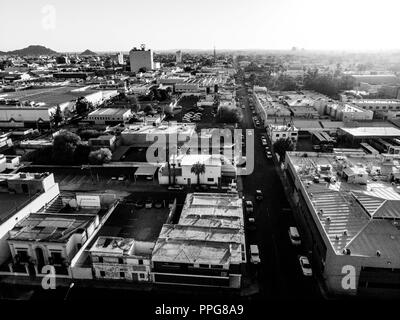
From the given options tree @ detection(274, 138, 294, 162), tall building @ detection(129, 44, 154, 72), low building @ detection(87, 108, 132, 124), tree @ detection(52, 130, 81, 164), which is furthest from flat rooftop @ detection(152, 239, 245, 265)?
tall building @ detection(129, 44, 154, 72)

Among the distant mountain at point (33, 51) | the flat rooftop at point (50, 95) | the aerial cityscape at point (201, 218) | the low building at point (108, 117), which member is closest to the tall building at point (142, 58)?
the flat rooftop at point (50, 95)

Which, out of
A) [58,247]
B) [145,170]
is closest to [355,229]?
[58,247]

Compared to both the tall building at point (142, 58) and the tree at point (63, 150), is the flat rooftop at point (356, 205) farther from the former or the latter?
the tall building at point (142, 58)

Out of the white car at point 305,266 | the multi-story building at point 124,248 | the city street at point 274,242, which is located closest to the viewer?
the city street at point 274,242

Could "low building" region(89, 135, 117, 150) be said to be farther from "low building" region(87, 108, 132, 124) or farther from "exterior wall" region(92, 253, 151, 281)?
"exterior wall" region(92, 253, 151, 281)

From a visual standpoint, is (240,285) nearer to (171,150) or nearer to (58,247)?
(58,247)

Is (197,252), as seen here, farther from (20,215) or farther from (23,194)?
(23,194)
